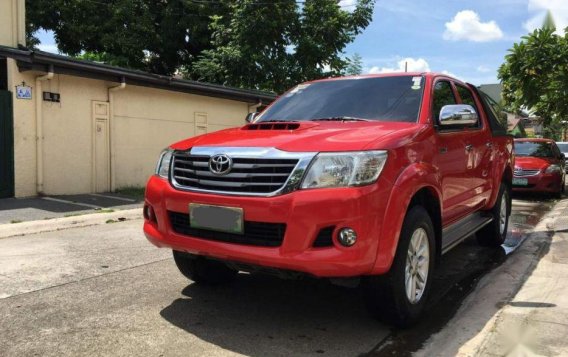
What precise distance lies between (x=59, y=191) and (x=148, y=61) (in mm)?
14926

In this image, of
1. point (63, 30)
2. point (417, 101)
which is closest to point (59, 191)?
point (417, 101)

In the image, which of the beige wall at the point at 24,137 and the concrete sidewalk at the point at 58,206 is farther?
the beige wall at the point at 24,137

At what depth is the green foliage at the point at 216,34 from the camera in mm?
18250

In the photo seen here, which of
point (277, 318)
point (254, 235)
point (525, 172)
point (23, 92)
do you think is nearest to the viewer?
point (254, 235)

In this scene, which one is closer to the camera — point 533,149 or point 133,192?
point 133,192

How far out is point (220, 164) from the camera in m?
3.52

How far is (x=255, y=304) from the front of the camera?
14.1 feet

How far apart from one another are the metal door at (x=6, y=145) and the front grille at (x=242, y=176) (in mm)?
7671

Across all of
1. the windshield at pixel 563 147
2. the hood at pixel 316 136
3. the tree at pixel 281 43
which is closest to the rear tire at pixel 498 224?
the hood at pixel 316 136

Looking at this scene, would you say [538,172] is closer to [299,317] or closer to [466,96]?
[466,96]

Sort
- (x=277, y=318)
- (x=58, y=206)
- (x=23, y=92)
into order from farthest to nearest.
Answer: (x=23, y=92)
(x=58, y=206)
(x=277, y=318)

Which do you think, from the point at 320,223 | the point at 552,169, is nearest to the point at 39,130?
the point at 320,223

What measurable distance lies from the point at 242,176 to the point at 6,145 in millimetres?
8295

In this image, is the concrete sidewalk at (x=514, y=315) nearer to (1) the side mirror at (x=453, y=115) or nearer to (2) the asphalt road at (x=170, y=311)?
(2) the asphalt road at (x=170, y=311)
